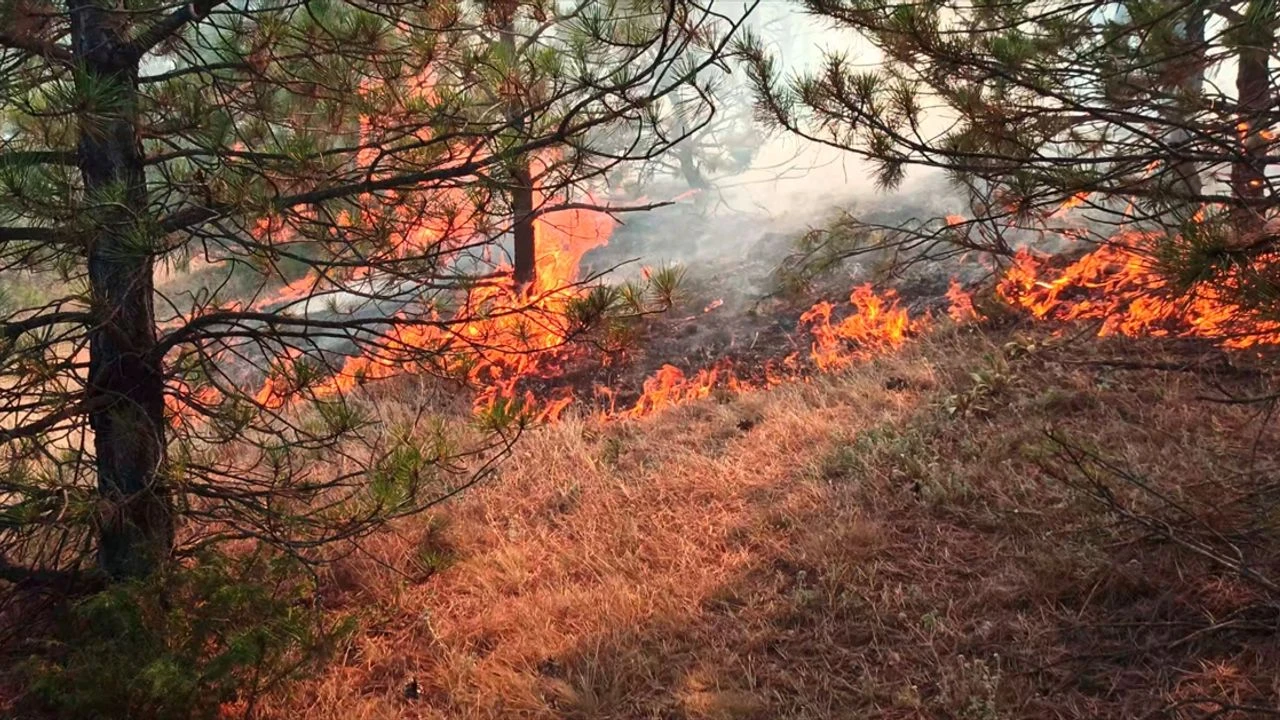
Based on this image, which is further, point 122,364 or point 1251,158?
point 122,364

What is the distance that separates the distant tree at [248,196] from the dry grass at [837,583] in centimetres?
84

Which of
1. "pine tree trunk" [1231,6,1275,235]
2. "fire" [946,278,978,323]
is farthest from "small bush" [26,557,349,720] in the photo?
"fire" [946,278,978,323]

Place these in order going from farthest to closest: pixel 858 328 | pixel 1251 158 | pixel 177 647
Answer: pixel 858 328 → pixel 177 647 → pixel 1251 158

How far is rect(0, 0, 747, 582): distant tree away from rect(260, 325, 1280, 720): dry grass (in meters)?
0.84

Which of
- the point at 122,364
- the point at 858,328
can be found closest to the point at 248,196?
the point at 122,364

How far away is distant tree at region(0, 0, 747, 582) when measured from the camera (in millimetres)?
2604

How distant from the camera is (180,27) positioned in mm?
3066

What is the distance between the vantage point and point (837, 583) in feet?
11.3

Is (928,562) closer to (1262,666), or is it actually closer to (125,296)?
(1262,666)

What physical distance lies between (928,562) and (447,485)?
10.4 feet

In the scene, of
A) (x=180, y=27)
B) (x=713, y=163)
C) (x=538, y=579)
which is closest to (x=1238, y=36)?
(x=538, y=579)

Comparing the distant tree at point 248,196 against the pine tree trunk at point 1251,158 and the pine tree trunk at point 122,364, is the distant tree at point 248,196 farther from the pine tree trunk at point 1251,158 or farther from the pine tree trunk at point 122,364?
the pine tree trunk at point 1251,158

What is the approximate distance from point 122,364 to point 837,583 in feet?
10.8

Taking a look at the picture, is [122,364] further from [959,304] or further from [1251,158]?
[959,304]
